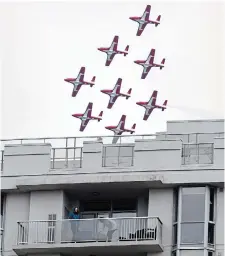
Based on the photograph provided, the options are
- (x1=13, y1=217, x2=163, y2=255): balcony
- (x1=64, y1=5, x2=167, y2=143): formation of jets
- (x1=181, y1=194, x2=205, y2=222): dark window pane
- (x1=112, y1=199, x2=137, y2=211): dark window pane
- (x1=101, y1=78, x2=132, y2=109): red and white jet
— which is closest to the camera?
(x1=13, y1=217, x2=163, y2=255): balcony

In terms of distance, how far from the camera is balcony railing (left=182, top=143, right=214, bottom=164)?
1761 inches

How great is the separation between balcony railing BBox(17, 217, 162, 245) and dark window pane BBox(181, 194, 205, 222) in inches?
41.9

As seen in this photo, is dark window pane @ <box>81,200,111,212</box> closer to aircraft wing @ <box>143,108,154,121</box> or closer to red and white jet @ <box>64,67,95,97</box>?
aircraft wing @ <box>143,108,154,121</box>

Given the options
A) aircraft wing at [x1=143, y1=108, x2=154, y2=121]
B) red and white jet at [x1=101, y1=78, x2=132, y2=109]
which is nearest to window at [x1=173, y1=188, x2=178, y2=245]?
aircraft wing at [x1=143, y1=108, x2=154, y2=121]

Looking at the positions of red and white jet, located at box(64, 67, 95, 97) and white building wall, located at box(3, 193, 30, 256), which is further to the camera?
red and white jet, located at box(64, 67, 95, 97)

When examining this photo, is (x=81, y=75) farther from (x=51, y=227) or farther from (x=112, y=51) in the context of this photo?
(x=51, y=227)

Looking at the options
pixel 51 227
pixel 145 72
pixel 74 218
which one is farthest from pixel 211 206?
pixel 145 72

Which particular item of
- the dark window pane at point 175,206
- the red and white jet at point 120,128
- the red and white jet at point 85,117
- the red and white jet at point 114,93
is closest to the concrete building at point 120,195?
the dark window pane at point 175,206

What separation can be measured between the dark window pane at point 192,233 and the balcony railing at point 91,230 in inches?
34.8

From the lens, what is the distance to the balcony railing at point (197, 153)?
44719mm

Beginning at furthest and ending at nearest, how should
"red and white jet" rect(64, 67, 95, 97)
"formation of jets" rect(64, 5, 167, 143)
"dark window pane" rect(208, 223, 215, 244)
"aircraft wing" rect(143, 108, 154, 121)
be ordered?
"red and white jet" rect(64, 67, 95, 97) < "formation of jets" rect(64, 5, 167, 143) < "aircraft wing" rect(143, 108, 154, 121) < "dark window pane" rect(208, 223, 215, 244)

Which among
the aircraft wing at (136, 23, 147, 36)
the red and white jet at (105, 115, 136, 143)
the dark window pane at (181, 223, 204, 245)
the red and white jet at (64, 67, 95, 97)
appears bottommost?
the dark window pane at (181, 223, 204, 245)

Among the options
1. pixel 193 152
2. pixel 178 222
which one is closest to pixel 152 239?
pixel 178 222

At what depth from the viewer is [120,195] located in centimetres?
4525
